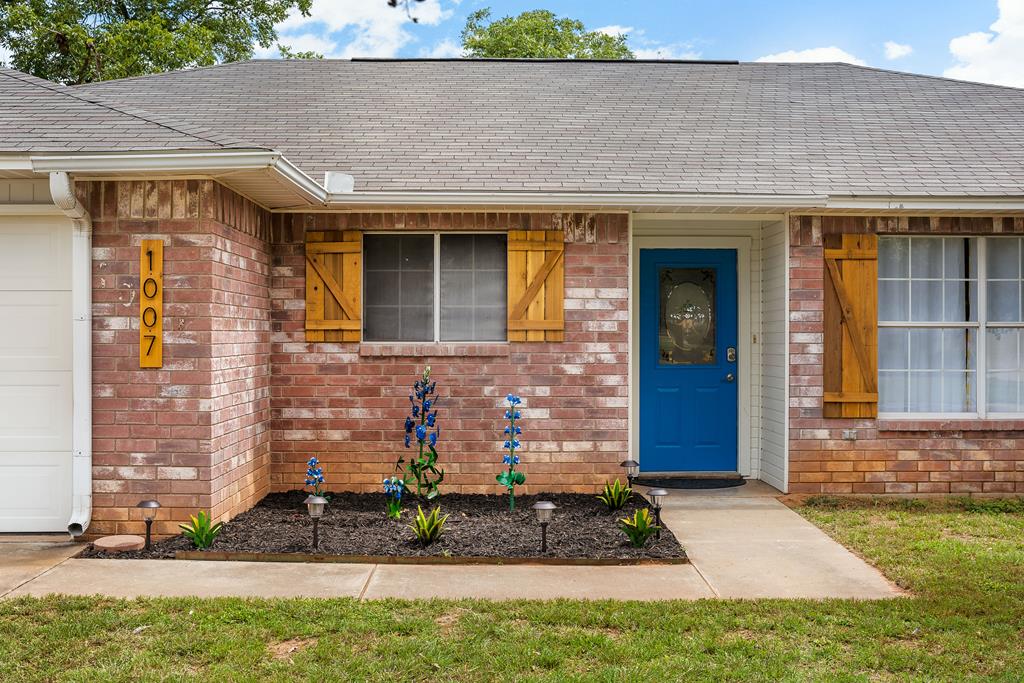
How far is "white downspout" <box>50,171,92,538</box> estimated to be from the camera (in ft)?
18.3

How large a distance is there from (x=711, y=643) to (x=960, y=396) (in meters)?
4.92

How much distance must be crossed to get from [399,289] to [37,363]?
111 inches

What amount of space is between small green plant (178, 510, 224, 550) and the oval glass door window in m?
4.64

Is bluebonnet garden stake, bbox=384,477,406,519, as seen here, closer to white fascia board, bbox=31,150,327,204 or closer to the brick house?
the brick house

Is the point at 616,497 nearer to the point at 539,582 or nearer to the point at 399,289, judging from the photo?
the point at 539,582

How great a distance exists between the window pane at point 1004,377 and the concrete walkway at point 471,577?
9.72 feet

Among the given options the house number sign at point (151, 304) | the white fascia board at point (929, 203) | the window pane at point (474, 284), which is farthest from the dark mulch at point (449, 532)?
the white fascia board at point (929, 203)

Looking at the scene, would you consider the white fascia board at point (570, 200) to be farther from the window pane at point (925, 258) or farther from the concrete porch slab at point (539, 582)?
the concrete porch slab at point (539, 582)

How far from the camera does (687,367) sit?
821 cm

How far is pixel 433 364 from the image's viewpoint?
23.2ft

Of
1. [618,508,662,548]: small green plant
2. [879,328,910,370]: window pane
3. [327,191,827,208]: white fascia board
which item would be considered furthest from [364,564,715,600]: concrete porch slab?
[879,328,910,370]: window pane

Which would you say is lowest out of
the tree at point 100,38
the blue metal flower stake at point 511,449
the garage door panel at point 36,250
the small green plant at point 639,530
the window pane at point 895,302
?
the small green plant at point 639,530

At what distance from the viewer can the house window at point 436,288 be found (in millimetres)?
7184

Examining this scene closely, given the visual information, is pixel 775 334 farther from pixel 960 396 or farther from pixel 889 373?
pixel 960 396
